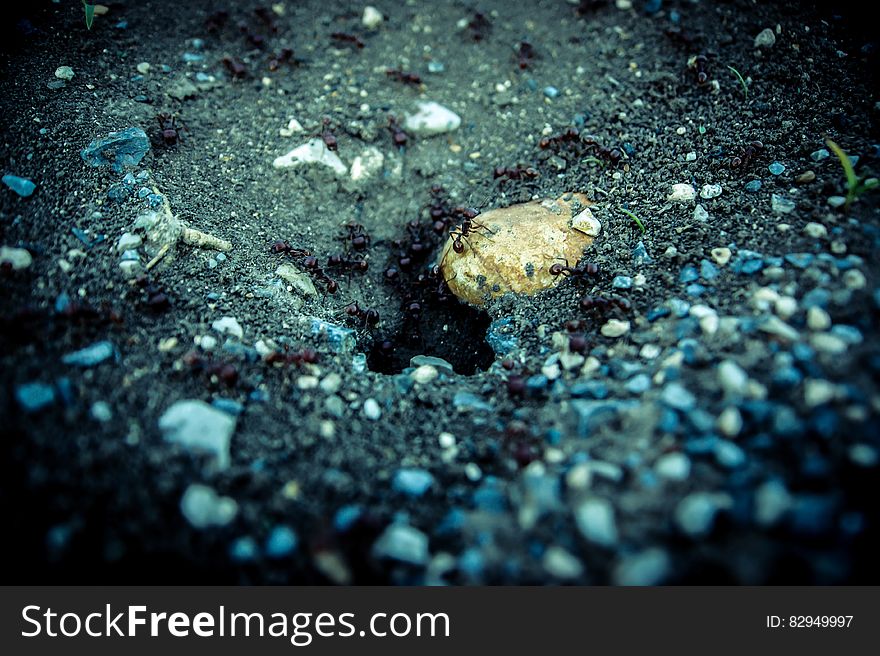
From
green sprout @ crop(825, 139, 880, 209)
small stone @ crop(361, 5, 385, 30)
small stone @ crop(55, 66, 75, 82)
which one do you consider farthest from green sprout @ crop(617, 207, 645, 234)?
small stone @ crop(55, 66, 75, 82)

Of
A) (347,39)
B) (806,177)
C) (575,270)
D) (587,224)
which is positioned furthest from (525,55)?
(806,177)

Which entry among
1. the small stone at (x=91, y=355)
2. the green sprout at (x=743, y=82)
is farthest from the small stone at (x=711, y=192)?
the small stone at (x=91, y=355)

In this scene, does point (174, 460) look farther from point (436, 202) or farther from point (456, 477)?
point (436, 202)

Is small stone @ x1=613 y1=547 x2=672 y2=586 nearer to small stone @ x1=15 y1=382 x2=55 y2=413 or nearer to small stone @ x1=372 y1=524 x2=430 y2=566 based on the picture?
small stone @ x1=372 y1=524 x2=430 y2=566

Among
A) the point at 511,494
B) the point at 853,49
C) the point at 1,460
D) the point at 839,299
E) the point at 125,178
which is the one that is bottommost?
the point at 1,460

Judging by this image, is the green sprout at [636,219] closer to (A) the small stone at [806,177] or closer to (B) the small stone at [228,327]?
(A) the small stone at [806,177]

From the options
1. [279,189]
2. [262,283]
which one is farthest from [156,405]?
[279,189]

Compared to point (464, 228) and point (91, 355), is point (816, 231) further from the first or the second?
point (91, 355)
